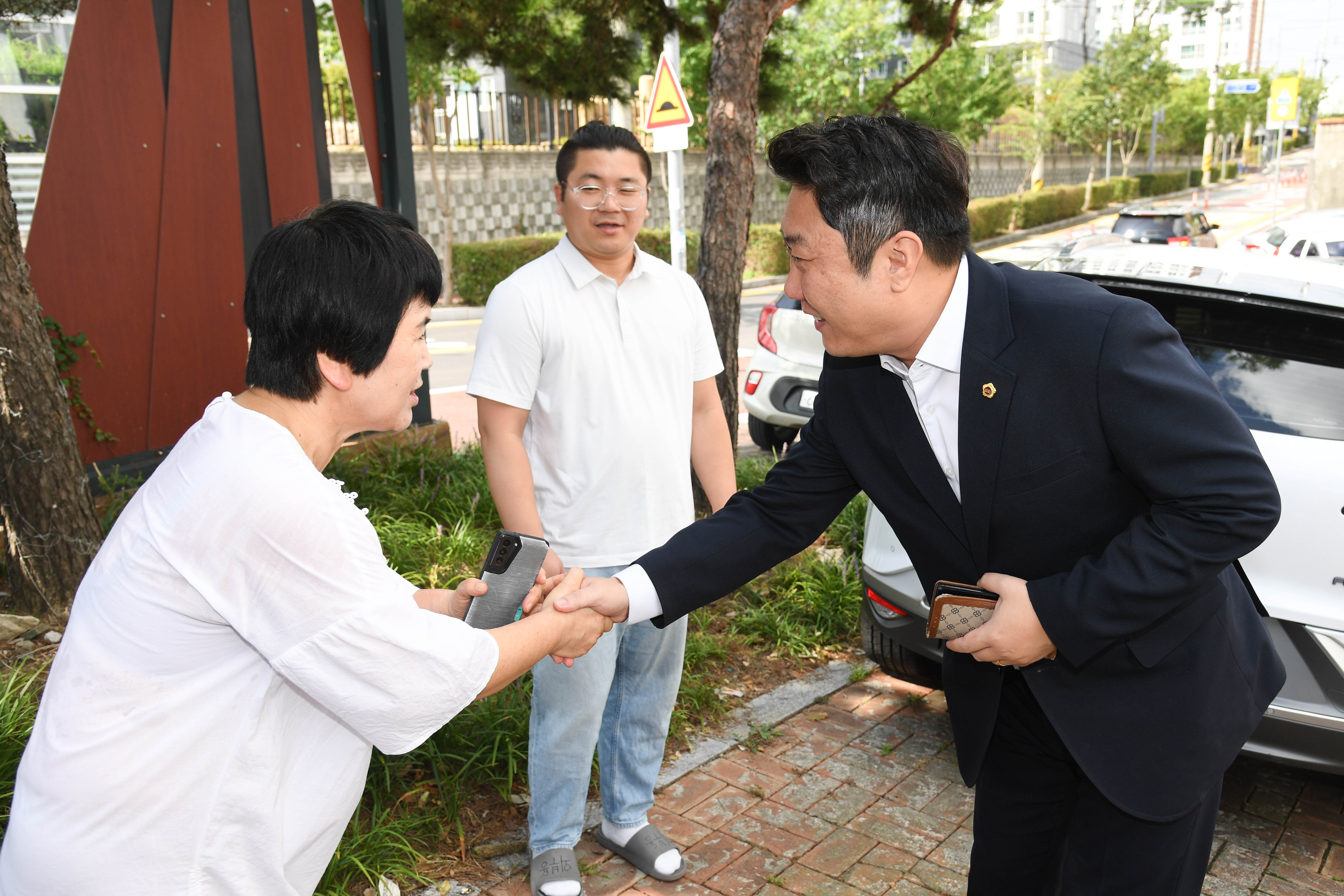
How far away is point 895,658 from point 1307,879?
140 cm

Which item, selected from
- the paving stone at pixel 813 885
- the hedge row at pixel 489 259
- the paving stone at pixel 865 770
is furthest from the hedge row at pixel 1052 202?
the paving stone at pixel 813 885

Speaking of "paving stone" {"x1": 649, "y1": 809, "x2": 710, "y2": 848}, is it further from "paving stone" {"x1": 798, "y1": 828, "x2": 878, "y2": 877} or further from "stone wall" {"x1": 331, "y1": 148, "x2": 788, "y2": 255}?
"stone wall" {"x1": 331, "y1": 148, "x2": 788, "y2": 255}

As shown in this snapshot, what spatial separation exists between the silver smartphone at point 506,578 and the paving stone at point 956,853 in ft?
5.46

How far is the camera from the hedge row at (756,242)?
63.3 feet

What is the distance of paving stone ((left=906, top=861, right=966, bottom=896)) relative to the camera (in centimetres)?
309

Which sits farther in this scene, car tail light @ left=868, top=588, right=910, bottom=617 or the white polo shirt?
car tail light @ left=868, top=588, right=910, bottom=617

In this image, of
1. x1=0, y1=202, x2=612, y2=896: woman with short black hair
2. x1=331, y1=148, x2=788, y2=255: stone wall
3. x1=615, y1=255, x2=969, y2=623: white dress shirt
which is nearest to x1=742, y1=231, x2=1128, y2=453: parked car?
x1=615, y1=255, x2=969, y2=623: white dress shirt

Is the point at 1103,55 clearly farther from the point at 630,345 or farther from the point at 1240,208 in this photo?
the point at 630,345

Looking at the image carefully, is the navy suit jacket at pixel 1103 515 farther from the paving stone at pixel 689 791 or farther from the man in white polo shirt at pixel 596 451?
the paving stone at pixel 689 791

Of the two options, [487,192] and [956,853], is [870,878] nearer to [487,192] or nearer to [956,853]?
[956,853]

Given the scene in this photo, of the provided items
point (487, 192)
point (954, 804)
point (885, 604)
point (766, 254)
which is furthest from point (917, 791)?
point (766, 254)

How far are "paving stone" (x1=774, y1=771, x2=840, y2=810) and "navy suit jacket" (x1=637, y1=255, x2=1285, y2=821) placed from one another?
1428mm

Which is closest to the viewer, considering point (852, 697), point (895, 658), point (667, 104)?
point (895, 658)

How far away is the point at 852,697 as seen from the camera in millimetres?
4395
